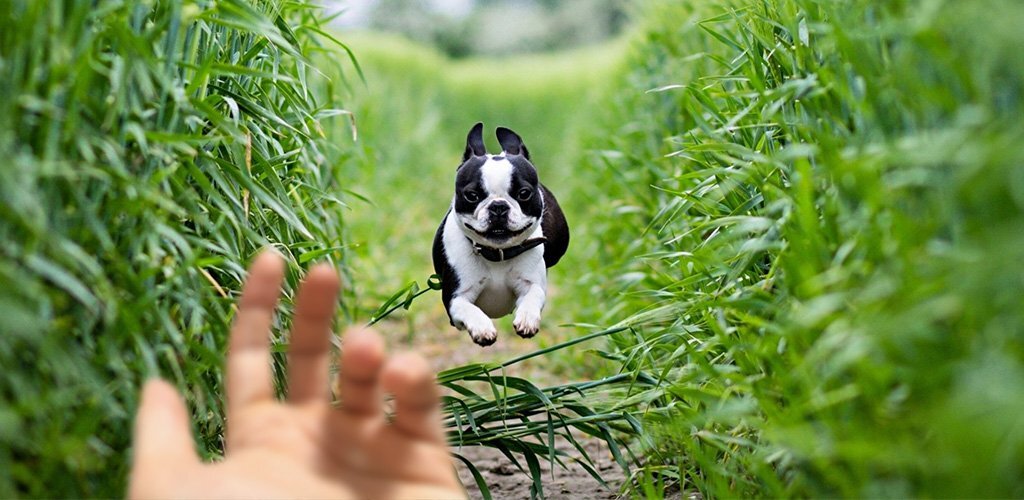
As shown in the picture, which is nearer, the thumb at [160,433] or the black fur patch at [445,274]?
the thumb at [160,433]

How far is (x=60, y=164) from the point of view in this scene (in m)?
1.72

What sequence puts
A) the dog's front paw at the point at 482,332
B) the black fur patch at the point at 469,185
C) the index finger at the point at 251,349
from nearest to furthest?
the index finger at the point at 251,349, the dog's front paw at the point at 482,332, the black fur patch at the point at 469,185

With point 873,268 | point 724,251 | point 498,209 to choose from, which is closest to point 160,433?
point 498,209

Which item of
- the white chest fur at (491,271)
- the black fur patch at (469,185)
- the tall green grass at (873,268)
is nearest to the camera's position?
the tall green grass at (873,268)

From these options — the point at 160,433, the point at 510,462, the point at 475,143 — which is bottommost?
the point at 510,462

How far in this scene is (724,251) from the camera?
2.74m

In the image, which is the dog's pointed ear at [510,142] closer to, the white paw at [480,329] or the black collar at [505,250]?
the black collar at [505,250]

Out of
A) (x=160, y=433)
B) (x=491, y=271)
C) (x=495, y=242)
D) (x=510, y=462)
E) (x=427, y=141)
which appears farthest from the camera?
(x=427, y=141)

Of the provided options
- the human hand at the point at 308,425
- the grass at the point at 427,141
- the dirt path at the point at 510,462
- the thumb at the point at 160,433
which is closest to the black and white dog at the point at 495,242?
the grass at the point at 427,141

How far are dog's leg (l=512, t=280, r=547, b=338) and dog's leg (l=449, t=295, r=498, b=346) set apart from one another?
67 mm

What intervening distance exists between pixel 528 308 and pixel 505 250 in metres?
0.18

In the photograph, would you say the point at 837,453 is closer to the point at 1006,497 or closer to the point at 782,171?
the point at 1006,497

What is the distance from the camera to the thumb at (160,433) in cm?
169

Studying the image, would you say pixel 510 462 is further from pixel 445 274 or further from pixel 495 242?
pixel 495 242
